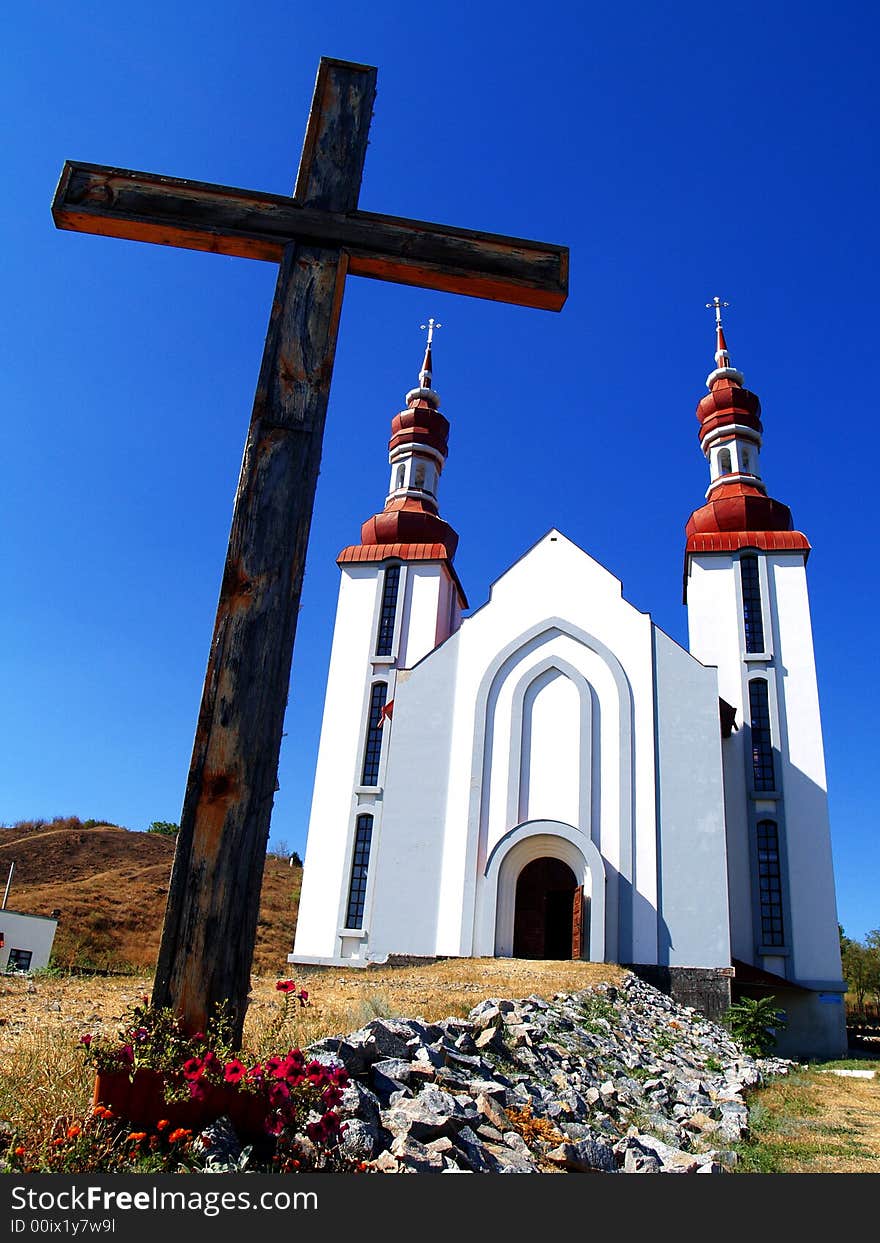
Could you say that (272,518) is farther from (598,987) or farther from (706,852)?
(706,852)

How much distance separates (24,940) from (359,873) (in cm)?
1056

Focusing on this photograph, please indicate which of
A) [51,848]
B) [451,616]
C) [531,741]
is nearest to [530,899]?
[531,741]

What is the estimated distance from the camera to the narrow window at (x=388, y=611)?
29609 mm

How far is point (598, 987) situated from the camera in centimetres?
1568

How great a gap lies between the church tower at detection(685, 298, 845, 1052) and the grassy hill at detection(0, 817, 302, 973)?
1573 centimetres

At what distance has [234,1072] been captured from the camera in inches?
136

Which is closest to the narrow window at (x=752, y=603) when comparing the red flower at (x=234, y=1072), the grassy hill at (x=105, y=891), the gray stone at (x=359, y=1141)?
the grassy hill at (x=105, y=891)

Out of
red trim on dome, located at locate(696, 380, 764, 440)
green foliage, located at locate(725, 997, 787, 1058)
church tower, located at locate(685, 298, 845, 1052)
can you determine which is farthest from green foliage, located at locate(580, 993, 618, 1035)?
red trim on dome, located at locate(696, 380, 764, 440)

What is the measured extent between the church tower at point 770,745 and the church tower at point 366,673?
8.97 metres

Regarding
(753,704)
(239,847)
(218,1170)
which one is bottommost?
(218,1170)

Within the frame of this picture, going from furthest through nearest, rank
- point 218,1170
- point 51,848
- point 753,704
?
1. point 51,848
2. point 753,704
3. point 218,1170

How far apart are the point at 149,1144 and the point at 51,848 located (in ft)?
191

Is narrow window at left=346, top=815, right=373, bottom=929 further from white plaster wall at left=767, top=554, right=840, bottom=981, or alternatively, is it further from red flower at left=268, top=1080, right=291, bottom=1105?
red flower at left=268, top=1080, right=291, bottom=1105

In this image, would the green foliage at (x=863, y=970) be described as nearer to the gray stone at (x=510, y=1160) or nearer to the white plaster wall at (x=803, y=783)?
the white plaster wall at (x=803, y=783)
